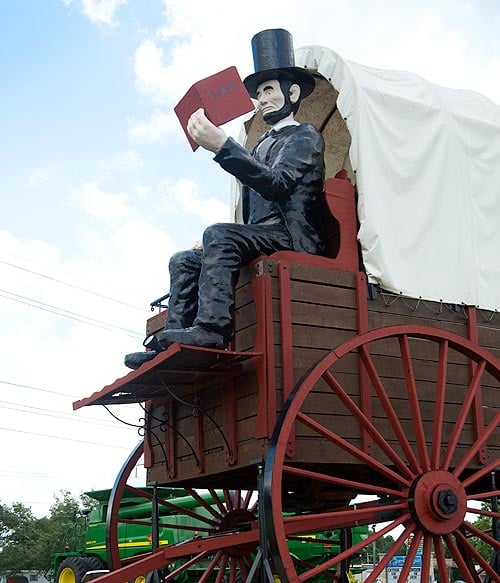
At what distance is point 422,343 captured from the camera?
566cm

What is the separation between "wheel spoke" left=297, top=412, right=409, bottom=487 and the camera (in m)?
4.67

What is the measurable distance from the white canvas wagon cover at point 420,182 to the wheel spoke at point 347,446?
1.22 metres

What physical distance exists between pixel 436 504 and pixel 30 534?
3762 cm

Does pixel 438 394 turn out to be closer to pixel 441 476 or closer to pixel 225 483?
pixel 441 476

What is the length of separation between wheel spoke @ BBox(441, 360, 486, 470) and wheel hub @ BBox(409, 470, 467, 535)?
13 centimetres

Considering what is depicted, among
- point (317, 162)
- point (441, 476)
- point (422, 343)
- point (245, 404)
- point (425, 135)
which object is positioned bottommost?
point (441, 476)

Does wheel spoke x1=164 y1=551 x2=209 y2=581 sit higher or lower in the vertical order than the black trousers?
lower

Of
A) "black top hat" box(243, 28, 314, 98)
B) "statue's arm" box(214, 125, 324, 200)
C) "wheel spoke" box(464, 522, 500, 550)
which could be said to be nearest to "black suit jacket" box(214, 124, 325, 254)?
"statue's arm" box(214, 125, 324, 200)

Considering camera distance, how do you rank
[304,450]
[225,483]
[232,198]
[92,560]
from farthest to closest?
[92,560] < [232,198] < [225,483] < [304,450]

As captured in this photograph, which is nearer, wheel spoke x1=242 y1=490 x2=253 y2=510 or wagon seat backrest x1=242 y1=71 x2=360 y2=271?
wagon seat backrest x1=242 y1=71 x2=360 y2=271

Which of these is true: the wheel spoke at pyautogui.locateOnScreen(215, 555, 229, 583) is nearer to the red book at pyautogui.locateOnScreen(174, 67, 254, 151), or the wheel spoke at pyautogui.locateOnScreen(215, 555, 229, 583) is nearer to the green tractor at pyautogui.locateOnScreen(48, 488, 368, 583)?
the red book at pyautogui.locateOnScreen(174, 67, 254, 151)

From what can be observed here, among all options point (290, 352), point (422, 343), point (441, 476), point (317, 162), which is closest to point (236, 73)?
point (317, 162)

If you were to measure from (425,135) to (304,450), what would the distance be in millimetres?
2487

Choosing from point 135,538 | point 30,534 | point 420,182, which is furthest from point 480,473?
point 30,534
